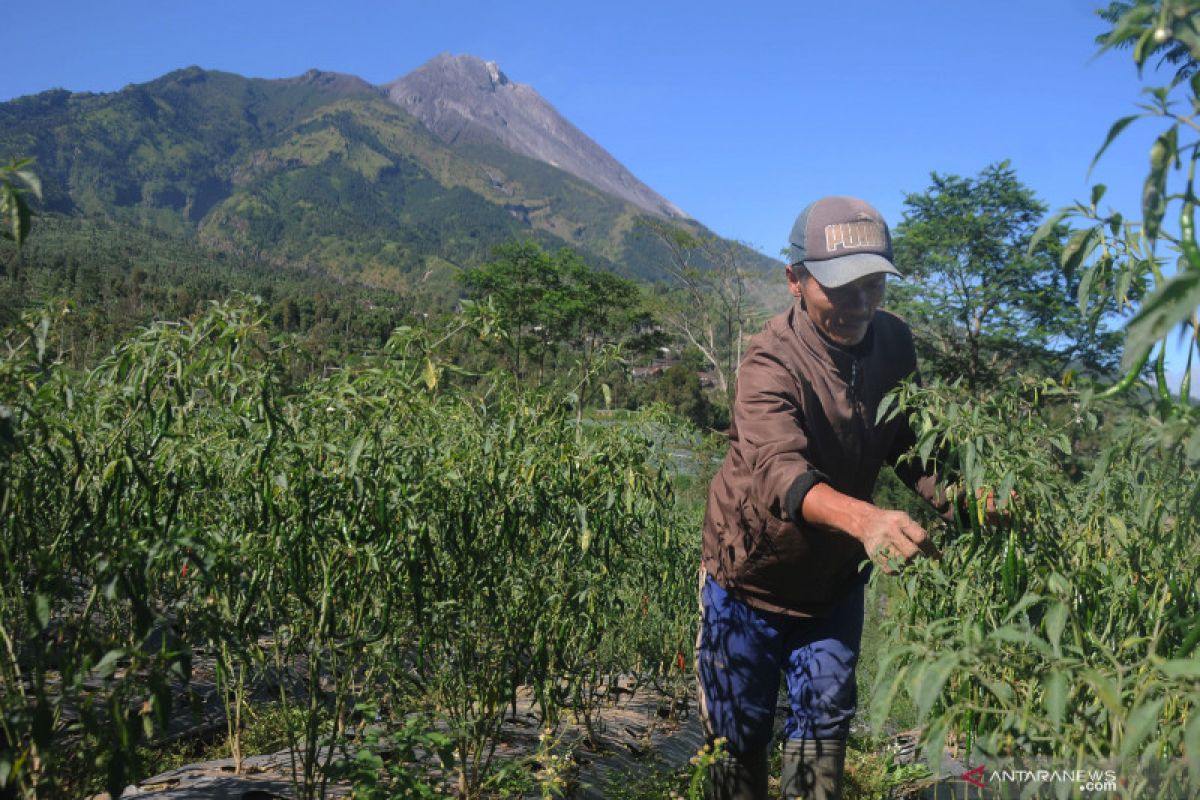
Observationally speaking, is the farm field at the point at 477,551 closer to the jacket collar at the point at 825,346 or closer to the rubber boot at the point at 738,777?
the rubber boot at the point at 738,777

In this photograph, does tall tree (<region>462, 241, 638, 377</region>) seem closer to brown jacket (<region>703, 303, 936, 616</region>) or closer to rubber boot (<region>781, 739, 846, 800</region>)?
brown jacket (<region>703, 303, 936, 616</region>)

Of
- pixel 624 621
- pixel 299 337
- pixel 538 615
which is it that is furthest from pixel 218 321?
pixel 624 621

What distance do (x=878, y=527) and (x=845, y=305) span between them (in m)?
0.90

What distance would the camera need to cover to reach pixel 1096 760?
108cm

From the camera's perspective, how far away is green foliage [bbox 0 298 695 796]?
1.52 m

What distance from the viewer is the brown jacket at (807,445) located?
2301 millimetres

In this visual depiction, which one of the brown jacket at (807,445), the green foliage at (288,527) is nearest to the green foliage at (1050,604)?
the brown jacket at (807,445)

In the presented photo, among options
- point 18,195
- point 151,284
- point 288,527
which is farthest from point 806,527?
point 151,284

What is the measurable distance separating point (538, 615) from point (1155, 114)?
231 centimetres

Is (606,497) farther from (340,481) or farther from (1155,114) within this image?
(1155,114)

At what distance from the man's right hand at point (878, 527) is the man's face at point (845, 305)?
73cm

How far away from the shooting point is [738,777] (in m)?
2.47

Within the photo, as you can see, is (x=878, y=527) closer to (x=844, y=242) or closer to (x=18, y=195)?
(x=844, y=242)

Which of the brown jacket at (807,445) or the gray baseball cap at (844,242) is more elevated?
the gray baseball cap at (844,242)
